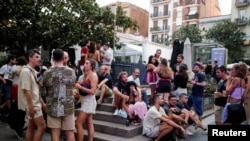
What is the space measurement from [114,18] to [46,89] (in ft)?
32.7

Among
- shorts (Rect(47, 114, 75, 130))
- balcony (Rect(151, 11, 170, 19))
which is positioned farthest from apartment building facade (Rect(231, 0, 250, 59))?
shorts (Rect(47, 114, 75, 130))

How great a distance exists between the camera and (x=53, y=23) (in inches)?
450

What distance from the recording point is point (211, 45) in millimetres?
17047

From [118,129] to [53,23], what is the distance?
6.74m

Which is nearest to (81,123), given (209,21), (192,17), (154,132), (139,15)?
(154,132)

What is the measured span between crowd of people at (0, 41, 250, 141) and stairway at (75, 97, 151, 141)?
0.63 feet

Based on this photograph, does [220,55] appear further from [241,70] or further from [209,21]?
[209,21]

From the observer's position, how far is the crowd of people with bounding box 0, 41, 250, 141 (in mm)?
4320

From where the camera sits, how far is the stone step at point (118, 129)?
245 inches

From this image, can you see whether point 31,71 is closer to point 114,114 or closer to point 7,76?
point 114,114

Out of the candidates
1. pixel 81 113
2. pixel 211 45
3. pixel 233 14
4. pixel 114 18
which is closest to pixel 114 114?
pixel 81 113

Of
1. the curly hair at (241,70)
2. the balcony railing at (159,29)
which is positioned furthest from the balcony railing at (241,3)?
the curly hair at (241,70)

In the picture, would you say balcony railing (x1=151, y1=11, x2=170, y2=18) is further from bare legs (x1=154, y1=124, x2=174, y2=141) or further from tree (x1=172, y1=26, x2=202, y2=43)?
bare legs (x1=154, y1=124, x2=174, y2=141)

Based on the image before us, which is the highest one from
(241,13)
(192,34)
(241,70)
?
(241,13)
